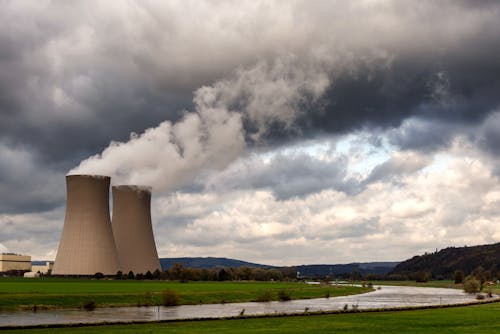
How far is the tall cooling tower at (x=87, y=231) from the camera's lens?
60.0 metres

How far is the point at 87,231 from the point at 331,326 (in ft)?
135

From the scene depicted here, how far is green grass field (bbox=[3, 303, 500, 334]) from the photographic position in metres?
23.0

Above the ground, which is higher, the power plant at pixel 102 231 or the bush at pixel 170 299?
the power plant at pixel 102 231

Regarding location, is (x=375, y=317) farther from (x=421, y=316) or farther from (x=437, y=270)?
(x=437, y=270)

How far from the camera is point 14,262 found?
12781 cm

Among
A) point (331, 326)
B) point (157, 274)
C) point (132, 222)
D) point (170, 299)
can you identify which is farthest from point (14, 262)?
point (331, 326)

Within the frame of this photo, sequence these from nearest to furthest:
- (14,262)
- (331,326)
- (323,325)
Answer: (331,326), (323,325), (14,262)

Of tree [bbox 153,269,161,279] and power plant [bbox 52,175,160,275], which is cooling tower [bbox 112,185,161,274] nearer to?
power plant [bbox 52,175,160,275]

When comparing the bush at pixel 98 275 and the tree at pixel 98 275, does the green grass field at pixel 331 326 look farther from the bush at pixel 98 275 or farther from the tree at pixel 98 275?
the bush at pixel 98 275

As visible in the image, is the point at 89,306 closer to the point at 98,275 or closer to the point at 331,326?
the point at 331,326

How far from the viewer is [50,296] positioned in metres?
42.3

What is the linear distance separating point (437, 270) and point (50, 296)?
16526cm

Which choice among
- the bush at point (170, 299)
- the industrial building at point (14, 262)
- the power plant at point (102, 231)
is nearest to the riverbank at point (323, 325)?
the bush at point (170, 299)

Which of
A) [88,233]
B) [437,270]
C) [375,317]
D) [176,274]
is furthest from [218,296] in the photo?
[437,270]
